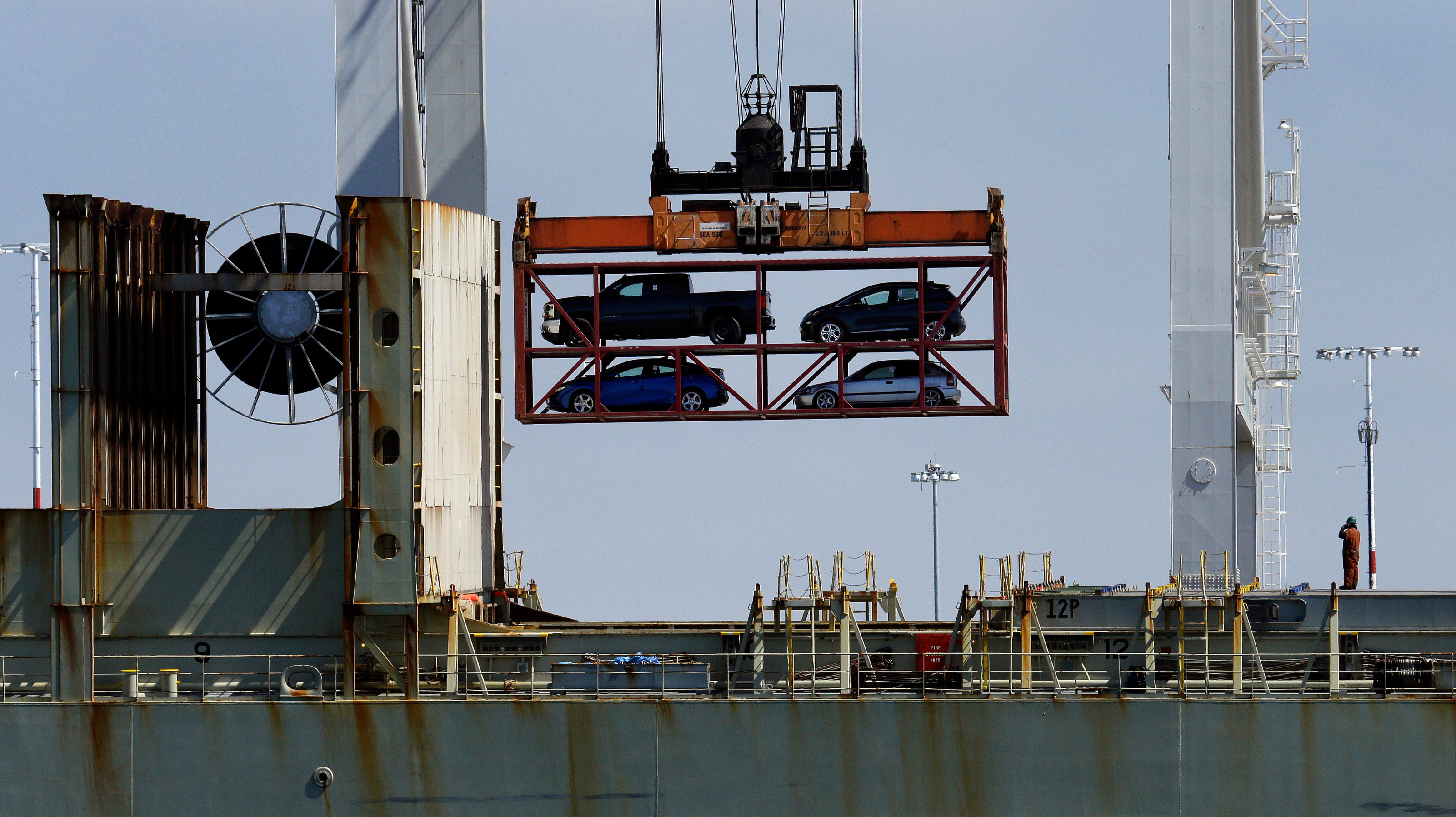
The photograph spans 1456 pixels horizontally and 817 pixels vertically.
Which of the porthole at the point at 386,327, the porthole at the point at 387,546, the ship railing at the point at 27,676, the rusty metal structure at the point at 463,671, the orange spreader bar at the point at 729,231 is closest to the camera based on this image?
the rusty metal structure at the point at 463,671

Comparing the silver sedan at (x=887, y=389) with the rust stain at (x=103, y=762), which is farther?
the silver sedan at (x=887, y=389)

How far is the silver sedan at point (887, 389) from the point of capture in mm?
36156

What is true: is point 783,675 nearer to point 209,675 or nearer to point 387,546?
point 387,546

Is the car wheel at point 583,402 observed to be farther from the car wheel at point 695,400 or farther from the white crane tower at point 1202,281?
the white crane tower at point 1202,281

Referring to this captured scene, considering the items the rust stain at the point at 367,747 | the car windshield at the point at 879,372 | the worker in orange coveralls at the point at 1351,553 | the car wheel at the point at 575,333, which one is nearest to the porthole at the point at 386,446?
the rust stain at the point at 367,747

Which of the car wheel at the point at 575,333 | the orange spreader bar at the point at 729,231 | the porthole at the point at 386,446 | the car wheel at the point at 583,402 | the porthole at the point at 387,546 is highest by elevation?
the orange spreader bar at the point at 729,231

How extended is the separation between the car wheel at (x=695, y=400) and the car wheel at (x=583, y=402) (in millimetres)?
1850

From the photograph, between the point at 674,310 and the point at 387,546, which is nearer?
the point at 387,546

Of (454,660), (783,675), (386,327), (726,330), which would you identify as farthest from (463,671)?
(726,330)

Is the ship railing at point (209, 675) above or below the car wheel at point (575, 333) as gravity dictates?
below

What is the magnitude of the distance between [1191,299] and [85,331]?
71.5ft

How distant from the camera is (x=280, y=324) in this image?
30.9 metres

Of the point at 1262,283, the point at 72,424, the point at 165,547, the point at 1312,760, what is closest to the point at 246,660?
the point at 165,547

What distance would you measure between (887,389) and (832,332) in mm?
1604
